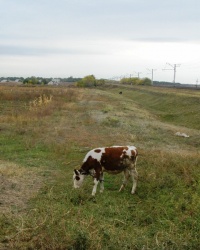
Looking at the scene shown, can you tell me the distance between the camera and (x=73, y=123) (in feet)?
92.1

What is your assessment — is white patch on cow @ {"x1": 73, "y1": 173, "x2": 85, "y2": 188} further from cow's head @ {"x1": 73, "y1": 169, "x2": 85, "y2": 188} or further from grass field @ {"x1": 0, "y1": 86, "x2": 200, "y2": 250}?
grass field @ {"x1": 0, "y1": 86, "x2": 200, "y2": 250}

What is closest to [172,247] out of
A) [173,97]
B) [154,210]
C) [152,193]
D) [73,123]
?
[154,210]

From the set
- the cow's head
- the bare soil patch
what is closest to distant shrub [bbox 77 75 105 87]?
the bare soil patch

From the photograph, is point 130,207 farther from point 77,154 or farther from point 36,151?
point 36,151

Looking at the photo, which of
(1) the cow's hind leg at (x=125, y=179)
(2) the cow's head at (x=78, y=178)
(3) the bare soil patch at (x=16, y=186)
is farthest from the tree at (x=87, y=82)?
(2) the cow's head at (x=78, y=178)

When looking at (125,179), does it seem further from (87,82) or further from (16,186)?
(87,82)

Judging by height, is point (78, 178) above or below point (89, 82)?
above

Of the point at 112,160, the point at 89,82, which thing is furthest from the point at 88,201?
the point at 89,82

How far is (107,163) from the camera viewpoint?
39.3ft

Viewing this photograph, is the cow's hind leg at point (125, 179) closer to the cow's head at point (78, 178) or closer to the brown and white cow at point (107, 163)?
Result: the brown and white cow at point (107, 163)

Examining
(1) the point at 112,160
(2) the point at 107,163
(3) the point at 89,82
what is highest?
(1) the point at 112,160

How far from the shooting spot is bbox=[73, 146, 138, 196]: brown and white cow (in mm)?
11969

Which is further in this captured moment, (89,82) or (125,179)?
(89,82)

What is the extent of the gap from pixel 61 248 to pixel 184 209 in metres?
4.06
